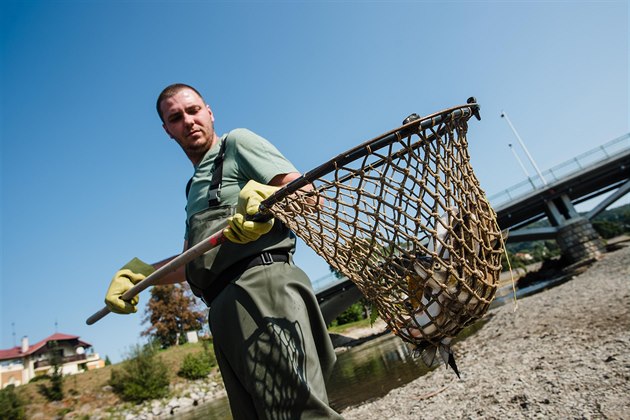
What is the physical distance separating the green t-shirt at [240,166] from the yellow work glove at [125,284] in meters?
0.91

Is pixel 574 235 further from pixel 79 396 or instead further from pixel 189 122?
pixel 79 396

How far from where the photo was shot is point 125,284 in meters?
2.54

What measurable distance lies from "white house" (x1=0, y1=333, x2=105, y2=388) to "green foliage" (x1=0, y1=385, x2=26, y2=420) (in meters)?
20.9

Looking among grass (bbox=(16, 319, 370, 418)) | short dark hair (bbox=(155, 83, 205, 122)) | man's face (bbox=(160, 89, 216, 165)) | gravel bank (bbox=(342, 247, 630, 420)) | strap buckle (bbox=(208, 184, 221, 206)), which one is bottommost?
gravel bank (bbox=(342, 247, 630, 420))

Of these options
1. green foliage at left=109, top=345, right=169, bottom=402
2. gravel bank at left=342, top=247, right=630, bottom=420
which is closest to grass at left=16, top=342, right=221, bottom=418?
green foliage at left=109, top=345, right=169, bottom=402

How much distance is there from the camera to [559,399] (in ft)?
9.28

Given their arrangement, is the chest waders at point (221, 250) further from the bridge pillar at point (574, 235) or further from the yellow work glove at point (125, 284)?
the bridge pillar at point (574, 235)

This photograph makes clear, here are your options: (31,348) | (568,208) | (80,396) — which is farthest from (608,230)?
(31,348)

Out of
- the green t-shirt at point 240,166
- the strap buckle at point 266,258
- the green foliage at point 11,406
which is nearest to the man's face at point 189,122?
the green t-shirt at point 240,166

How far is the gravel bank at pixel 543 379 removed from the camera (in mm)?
2721

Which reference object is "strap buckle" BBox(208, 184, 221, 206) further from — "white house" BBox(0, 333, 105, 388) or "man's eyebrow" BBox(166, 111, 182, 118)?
"white house" BBox(0, 333, 105, 388)

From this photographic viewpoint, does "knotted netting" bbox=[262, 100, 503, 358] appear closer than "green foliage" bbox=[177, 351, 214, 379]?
Yes

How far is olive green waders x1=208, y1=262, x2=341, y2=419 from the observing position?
1.48 metres

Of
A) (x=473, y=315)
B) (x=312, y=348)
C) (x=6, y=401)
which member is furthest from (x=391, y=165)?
(x=6, y=401)
